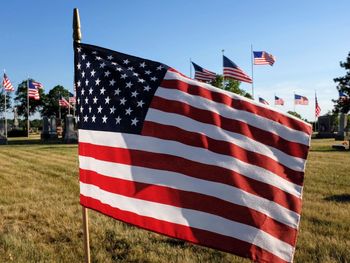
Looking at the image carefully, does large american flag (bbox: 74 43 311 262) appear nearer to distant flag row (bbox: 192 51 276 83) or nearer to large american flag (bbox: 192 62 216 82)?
distant flag row (bbox: 192 51 276 83)

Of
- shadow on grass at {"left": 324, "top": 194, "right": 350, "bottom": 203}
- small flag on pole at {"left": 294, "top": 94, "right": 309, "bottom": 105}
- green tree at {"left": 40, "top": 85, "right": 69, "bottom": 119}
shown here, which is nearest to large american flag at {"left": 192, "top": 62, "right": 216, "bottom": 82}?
shadow on grass at {"left": 324, "top": 194, "right": 350, "bottom": 203}

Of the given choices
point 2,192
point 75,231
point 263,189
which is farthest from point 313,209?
point 2,192

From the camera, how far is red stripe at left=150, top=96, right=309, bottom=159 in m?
3.60

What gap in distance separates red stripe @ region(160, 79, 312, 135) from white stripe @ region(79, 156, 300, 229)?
0.64 m

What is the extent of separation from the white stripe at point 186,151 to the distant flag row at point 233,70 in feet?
85.0

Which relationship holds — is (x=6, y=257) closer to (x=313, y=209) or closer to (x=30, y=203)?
(x=30, y=203)

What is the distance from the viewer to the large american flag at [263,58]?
35.0 meters

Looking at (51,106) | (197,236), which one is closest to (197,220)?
(197,236)

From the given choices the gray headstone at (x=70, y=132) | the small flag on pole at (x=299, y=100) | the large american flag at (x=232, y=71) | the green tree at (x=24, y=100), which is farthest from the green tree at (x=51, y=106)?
the large american flag at (x=232, y=71)

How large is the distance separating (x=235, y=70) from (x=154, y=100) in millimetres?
27762

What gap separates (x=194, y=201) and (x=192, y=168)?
27 centimetres

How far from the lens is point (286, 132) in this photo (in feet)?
11.9

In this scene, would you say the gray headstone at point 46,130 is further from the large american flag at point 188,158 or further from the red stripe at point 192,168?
the red stripe at point 192,168

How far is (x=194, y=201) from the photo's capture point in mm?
3732
